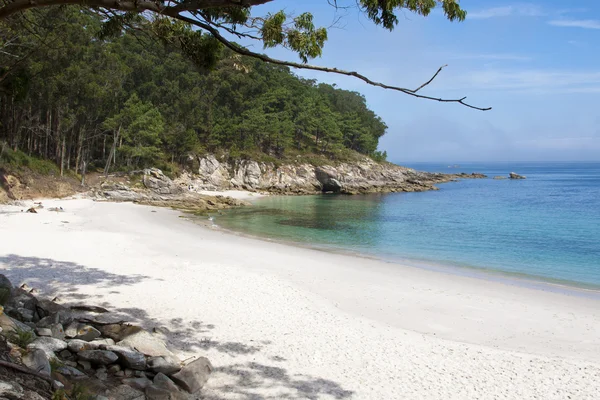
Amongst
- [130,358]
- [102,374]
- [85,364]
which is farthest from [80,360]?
Answer: [130,358]

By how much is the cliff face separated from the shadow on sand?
34865 millimetres

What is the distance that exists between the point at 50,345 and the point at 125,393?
1107 millimetres

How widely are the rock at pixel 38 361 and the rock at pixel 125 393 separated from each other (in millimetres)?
628

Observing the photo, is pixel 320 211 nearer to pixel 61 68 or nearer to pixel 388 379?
pixel 61 68

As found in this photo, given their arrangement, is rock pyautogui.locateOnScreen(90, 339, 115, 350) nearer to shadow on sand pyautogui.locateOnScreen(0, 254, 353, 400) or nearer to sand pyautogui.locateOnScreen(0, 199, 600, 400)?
shadow on sand pyautogui.locateOnScreen(0, 254, 353, 400)

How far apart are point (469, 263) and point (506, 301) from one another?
20.1 ft

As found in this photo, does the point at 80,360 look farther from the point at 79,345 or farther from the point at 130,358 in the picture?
the point at 130,358

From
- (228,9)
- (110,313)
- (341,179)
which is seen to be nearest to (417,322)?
(110,313)

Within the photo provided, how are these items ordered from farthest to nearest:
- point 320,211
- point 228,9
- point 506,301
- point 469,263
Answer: point 320,211
point 469,263
point 506,301
point 228,9

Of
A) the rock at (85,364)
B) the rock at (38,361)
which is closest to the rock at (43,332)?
the rock at (85,364)

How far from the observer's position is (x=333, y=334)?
7258 millimetres

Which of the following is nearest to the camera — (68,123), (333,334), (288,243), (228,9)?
(228,9)

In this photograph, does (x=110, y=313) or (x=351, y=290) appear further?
(x=351, y=290)

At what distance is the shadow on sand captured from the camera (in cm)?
519
